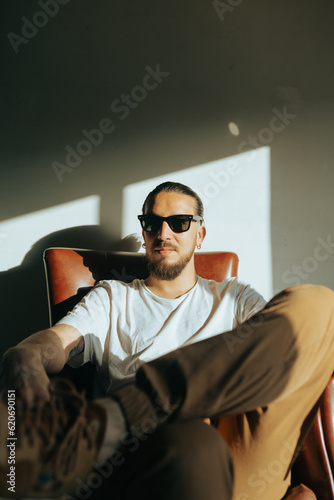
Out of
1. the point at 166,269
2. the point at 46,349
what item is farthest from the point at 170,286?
the point at 46,349

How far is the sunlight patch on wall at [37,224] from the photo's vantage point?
205cm

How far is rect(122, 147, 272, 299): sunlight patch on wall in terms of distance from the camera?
2.15 meters

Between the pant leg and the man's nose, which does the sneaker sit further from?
the man's nose

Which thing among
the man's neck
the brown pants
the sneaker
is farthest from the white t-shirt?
the sneaker

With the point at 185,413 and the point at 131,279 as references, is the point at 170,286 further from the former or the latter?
the point at 185,413

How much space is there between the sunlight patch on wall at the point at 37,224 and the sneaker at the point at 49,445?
1370 mm

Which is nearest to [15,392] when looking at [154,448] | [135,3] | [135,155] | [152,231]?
[154,448]

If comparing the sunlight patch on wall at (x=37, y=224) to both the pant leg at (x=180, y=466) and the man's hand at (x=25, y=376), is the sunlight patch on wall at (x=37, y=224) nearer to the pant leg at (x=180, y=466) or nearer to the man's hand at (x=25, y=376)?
the man's hand at (x=25, y=376)

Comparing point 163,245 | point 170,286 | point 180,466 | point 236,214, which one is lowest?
point 180,466

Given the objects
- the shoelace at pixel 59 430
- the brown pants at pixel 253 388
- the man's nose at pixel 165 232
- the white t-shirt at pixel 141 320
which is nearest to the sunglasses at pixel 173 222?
the man's nose at pixel 165 232

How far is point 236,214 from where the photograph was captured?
2164mm

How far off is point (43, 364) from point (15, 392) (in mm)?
233

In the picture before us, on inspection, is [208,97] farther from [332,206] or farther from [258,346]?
[258,346]

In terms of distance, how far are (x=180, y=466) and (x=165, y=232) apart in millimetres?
1025
